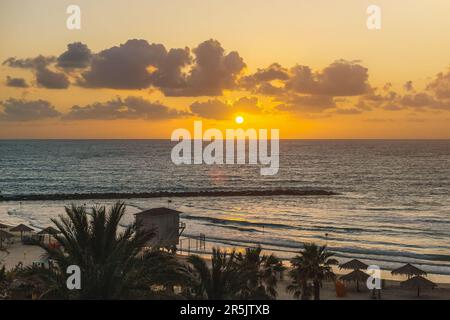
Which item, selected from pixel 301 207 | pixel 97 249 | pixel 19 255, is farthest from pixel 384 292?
Answer: pixel 301 207

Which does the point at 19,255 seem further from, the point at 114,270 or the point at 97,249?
the point at 114,270

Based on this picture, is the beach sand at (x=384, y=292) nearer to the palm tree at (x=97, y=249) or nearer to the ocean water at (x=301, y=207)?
the ocean water at (x=301, y=207)

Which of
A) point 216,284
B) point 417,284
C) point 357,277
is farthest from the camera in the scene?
point 357,277

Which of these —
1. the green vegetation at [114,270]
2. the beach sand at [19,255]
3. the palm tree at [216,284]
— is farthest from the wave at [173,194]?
the palm tree at [216,284]

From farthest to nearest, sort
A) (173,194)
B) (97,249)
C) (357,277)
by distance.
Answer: (173,194) < (357,277) < (97,249)

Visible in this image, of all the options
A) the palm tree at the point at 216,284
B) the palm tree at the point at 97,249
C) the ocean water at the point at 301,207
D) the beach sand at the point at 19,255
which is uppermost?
the palm tree at the point at 97,249

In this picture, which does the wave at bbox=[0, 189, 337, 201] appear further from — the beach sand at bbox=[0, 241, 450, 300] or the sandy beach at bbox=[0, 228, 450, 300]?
the beach sand at bbox=[0, 241, 450, 300]

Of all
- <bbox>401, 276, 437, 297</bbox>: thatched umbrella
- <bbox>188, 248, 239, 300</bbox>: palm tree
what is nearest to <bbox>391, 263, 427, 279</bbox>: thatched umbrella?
<bbox>401, 276, 437, 297</bbox>: thatched umbrella

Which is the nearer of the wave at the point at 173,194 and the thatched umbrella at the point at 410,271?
the thatched umbrella at the point at 410,271

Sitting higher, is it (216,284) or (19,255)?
(216,284)
